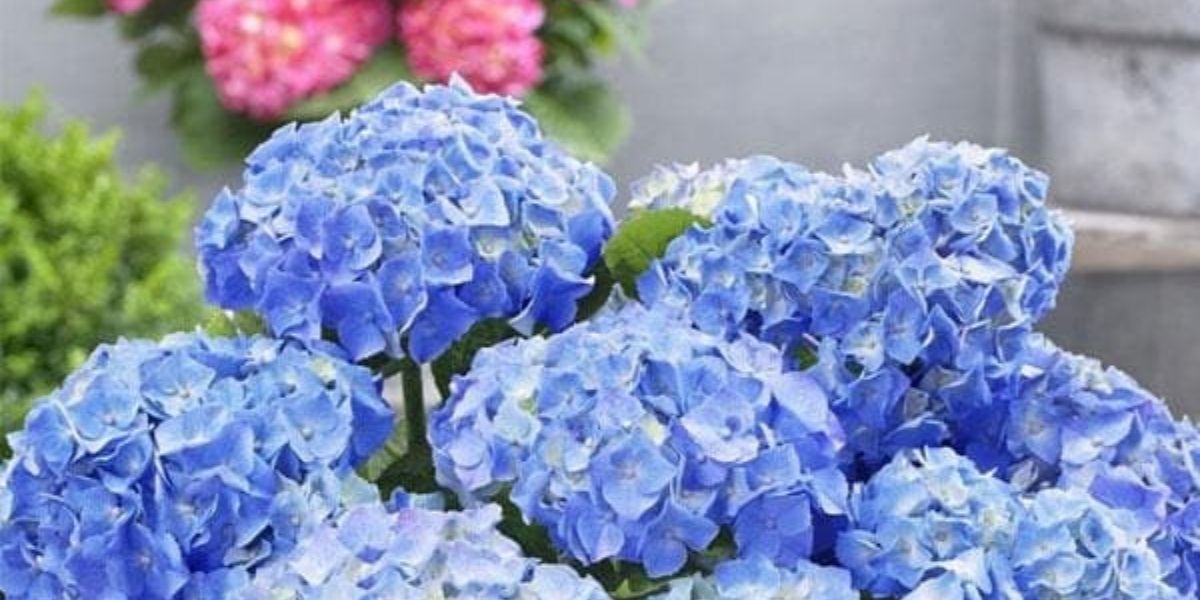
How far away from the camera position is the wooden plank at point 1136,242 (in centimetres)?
380

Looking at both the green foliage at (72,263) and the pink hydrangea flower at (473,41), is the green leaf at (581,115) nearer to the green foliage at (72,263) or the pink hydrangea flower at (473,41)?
the pink hydrangea flower at (473,41)

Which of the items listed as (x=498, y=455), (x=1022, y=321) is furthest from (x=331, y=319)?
(x=1022, y=321)

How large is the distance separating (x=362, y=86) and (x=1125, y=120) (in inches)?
51.8

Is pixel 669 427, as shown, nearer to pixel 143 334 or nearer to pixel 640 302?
pixel 640 302

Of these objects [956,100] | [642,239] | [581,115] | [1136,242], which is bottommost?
[1136,242]

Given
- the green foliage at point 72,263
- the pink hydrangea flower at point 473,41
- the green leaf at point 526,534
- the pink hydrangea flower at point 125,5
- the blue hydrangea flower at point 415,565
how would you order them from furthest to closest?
the pink hydrangea flower at point 125,5, the pink hydrangea flower at point 473,41, the green foliage at point 72,263, the green leaf at point 526,534, the blue hydrangea flower at point 415,565

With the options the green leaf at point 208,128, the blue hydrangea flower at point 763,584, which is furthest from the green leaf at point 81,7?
the blue hydrangea flower at point 763,584

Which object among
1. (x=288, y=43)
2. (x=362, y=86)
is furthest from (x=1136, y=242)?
(x=288, y=43)

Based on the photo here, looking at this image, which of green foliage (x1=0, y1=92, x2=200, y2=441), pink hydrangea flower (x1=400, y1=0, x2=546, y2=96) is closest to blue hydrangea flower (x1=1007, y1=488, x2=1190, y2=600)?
green foliage (x1=0, y1=92, x2=200, y2=441)

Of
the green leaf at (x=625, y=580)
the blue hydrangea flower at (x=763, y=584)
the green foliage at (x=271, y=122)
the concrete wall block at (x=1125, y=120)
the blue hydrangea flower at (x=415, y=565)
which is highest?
the blue hydrangea flower at (x=415, y=565)

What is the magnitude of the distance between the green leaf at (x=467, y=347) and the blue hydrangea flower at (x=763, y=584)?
0.53 feet

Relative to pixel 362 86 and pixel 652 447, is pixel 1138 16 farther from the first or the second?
pixel 652 447

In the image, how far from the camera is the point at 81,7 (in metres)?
3.48

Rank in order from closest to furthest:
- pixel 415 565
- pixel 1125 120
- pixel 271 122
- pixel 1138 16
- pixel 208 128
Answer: pixel 415 565
pixel 271 122
pixel 208 128
pixel 1138 16
pixel 1125 120
